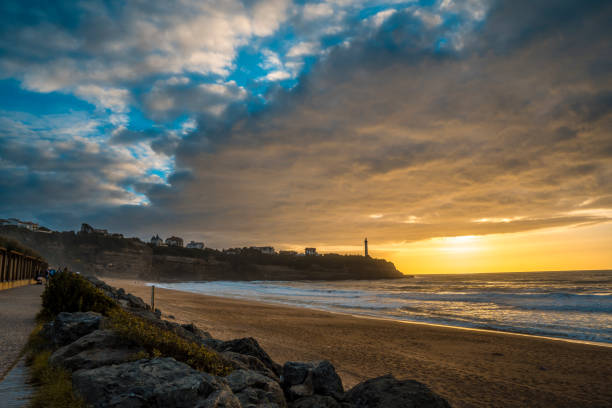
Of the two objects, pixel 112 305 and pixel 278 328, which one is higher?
pixel 112 305

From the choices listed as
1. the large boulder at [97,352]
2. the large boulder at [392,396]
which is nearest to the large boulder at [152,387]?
the large boulder at [97,352]

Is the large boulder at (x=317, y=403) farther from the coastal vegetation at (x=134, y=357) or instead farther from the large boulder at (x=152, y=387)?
the large boulder at (x=152, y=387)

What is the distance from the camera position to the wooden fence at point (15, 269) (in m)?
26.5

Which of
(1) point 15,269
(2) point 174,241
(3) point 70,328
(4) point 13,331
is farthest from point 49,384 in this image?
(2) point 174,241

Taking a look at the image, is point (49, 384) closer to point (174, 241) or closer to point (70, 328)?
point (70, 328)

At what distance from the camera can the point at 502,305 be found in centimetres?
2891

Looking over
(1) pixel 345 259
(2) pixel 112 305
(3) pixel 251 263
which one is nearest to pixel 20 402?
(2) pixel 112 305

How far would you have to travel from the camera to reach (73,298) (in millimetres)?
10320

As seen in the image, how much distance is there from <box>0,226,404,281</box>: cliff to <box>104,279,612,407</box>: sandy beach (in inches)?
3610

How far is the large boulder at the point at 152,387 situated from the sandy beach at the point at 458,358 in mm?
5558

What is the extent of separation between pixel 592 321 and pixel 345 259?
151 m

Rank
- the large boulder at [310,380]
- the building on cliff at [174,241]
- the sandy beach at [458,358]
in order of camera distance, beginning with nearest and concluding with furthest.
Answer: the large boulder at [310,380]
the sandy beach at [458,358]
the building on cliff at [174,241]

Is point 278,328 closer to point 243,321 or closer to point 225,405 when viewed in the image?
point 243,321

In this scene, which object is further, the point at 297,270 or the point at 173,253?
the point at 297,270
